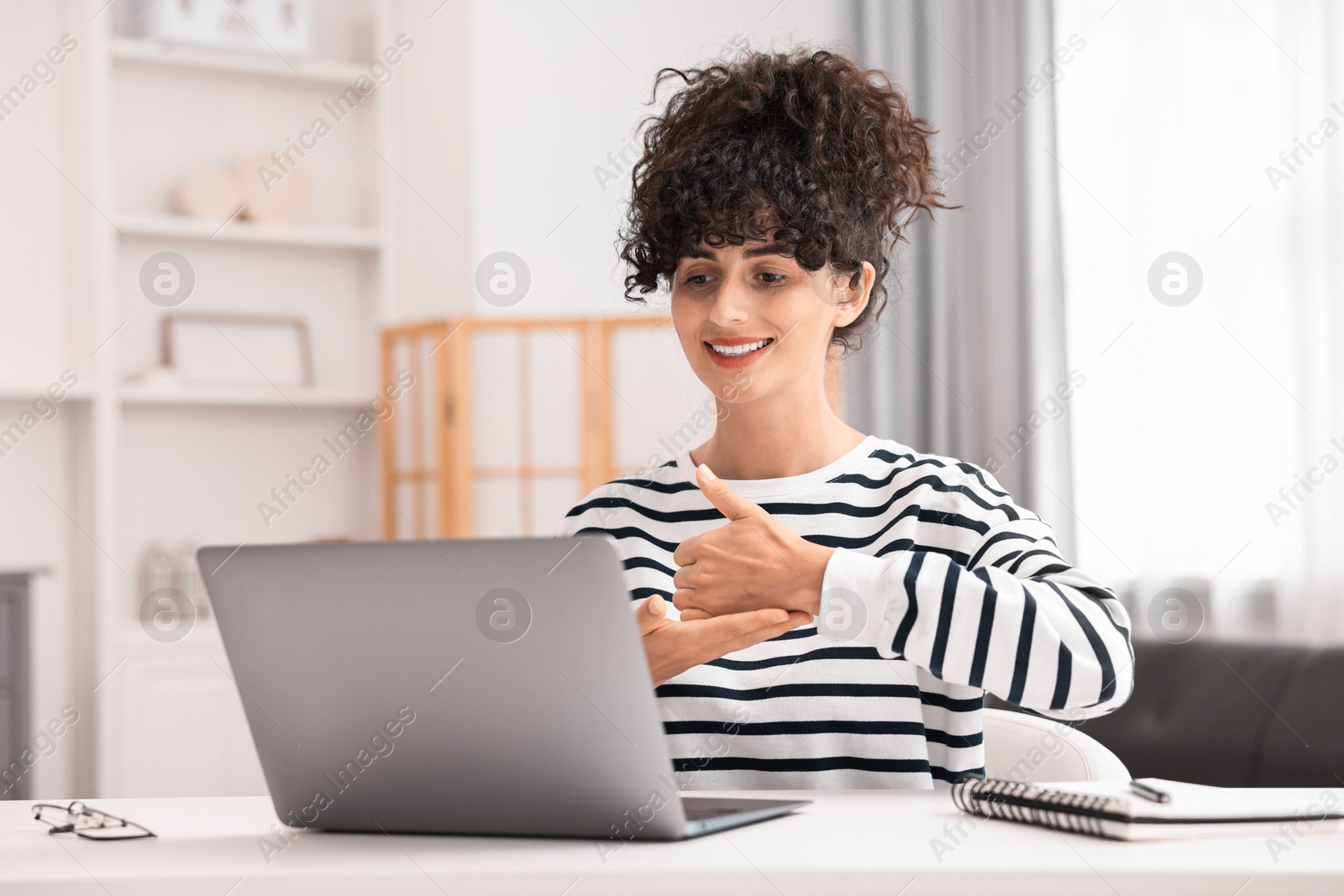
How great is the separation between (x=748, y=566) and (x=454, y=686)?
0.33 metres

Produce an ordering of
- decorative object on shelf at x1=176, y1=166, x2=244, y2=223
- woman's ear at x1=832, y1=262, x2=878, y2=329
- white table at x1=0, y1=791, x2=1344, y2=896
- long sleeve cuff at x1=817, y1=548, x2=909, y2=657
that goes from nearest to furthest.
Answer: white table at x1=0, y1=791, x2=1344, y2=896
long sleeve cuff at x1=817, y1=548, x2=909, y2=657
woman's ear at x1=832, y1=262, x2=878, y2=329
decorative object on shelf at x1=176, y1=166, x2=244, y2=223

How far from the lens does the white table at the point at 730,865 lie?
2.60 feet

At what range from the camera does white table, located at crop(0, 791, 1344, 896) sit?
793mm

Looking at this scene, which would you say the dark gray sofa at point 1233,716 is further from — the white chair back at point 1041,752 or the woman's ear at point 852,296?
the woman's ear at point 852,296

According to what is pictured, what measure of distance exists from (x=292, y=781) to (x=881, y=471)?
2.60ft

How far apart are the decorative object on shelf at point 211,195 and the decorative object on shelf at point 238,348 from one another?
0.32 meters

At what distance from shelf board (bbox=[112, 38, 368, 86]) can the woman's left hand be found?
3.44 m

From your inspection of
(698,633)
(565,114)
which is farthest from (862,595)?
(565,114)

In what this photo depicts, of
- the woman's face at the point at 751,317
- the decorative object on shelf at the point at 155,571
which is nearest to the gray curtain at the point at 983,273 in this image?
the woman's face at the point at 751,317

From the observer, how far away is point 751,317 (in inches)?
56.6

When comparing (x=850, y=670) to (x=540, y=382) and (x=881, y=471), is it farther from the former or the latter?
(x=540, y=382)

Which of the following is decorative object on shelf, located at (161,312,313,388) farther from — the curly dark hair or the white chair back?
the white chair back

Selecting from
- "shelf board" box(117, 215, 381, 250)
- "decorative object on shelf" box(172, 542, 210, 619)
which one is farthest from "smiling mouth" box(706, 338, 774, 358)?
"shelf board" box(117, 215, 381, 250)

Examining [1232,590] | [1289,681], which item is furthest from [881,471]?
[1232,590]
